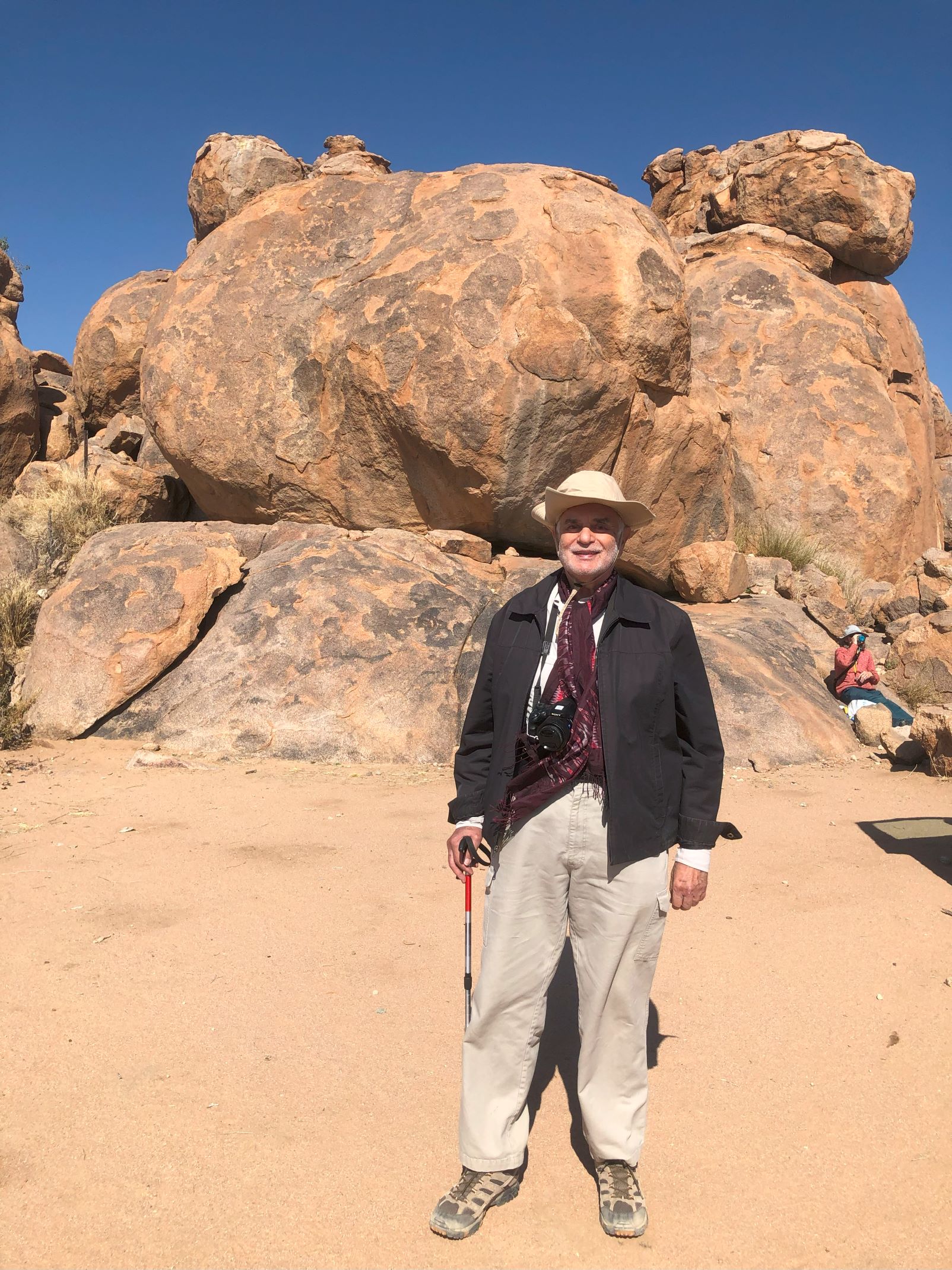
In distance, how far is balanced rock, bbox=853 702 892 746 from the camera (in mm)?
7620

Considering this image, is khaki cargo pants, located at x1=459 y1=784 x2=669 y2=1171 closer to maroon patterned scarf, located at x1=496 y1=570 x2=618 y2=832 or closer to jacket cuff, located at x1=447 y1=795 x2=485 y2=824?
maroon patterned scarf, located at x1=496 y1=570 x2=618 y2=832

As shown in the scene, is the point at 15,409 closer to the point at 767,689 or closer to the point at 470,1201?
the point at 767,689

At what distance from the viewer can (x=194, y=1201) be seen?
2430 mm

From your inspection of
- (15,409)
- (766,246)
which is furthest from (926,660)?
(15,409)

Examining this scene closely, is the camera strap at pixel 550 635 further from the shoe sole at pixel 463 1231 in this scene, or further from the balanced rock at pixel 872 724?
the balanced rock at pixel 872 724

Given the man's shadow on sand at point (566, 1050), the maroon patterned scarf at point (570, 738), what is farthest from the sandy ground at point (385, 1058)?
the maroon patterned scarf at point (570, 738)

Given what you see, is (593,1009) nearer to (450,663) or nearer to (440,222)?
(450,663)

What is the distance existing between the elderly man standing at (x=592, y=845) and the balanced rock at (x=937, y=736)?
16.1ft

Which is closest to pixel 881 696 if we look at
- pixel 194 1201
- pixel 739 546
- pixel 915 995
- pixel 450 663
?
pixel 739 546

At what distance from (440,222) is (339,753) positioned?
460 centimetres

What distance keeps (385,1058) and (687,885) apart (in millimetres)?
1249

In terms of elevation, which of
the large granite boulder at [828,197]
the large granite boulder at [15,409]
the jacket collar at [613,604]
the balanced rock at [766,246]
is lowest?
the jacket collar at [613,604]

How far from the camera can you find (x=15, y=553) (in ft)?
29.1

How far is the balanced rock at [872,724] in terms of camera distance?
7620 mm
